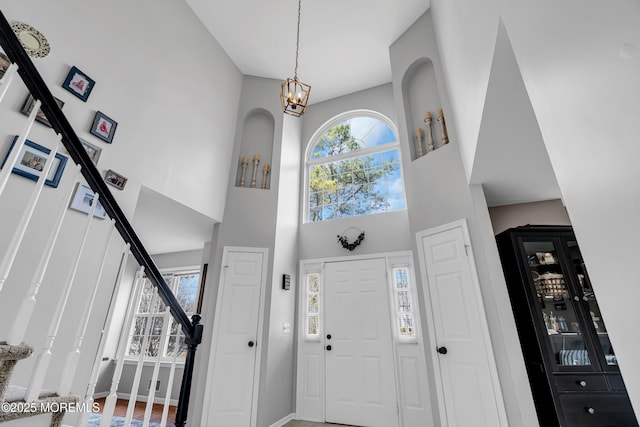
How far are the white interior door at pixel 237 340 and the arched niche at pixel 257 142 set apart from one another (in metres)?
1.33

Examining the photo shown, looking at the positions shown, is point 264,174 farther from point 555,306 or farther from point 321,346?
point 555,306

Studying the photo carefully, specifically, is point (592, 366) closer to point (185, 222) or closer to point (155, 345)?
point (185, 222)

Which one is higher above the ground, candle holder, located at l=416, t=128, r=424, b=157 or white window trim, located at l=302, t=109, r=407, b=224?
white window trim, located at l=302, t=109, r=407, b=224

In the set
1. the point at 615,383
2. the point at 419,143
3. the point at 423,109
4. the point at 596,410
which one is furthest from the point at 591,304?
the point at 423,109

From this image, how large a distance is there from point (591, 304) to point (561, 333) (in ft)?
1.34

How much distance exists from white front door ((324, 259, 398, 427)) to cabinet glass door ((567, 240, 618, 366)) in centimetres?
201

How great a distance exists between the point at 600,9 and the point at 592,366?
3079 mm

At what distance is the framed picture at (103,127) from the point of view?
100 inches

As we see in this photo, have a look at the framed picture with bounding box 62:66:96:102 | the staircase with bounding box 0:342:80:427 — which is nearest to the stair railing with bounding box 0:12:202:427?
the staircase with bounding box 0:342:80:427

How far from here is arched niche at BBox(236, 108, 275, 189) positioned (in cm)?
457

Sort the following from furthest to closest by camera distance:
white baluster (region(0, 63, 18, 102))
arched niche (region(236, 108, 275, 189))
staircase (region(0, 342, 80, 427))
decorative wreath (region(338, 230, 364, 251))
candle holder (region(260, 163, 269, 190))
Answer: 1. arched niche (region(236, 108, 275, 189))
2. candle holder (region(260, 163, 269, 190))
3. decorative wreath (region(338, 230, 364, 251))
4. white baluster (region(0, 63, 18, 102))
5. staircase (region(0, 342, 80, 427))

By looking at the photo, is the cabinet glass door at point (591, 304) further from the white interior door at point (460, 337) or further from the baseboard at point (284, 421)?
the baseboard at point (284, 421)

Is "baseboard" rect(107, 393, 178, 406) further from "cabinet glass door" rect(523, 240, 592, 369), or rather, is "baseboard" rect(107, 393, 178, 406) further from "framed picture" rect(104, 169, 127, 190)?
"cabinet glass door" rect(523, 240, 592, 369)

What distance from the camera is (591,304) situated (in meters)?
2.71
